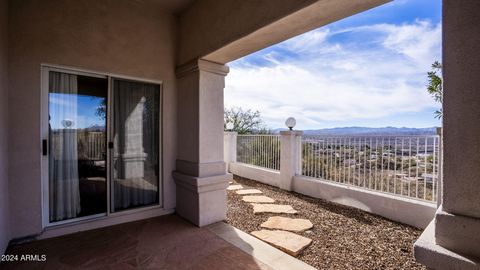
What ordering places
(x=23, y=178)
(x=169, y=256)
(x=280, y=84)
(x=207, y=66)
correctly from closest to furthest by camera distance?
1. (x=169, y=256)
2. (x=23, y=178)
3. (x=207, y=66)
4. (x=280, y=84)

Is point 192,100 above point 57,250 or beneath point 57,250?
above

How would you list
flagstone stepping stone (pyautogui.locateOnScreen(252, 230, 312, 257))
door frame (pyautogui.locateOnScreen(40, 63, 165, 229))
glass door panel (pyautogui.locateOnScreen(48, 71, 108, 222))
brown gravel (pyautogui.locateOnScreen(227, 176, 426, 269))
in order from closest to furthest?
1. brown gravel (pyautogui.locateOnScreen(227, 176, 426, 269))
2. flagstone stepping stone (pyautogui.locateOnScreen(252, 230, 312, 257))
3. door frame (pyautogui.locateOnScreen(40, 63, 165, 229))
4. glass door panel (pyautogui.locateOnScreen(48, 71, 108, 222))

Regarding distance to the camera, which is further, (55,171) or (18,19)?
(55,171)

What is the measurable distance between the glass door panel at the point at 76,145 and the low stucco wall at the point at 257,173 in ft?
11.7

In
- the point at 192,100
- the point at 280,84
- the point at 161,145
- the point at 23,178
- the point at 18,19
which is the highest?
the point at 280,84

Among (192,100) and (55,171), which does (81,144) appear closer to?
(55,171)

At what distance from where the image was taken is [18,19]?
250cm

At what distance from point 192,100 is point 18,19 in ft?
6.88

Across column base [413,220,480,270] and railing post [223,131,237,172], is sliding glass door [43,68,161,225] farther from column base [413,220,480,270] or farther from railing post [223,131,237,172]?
railing post [223,131,237,172]

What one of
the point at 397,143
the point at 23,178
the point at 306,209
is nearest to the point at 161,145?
the point at 23,178

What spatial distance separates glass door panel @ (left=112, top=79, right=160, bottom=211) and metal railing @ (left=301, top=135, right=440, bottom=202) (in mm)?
3114

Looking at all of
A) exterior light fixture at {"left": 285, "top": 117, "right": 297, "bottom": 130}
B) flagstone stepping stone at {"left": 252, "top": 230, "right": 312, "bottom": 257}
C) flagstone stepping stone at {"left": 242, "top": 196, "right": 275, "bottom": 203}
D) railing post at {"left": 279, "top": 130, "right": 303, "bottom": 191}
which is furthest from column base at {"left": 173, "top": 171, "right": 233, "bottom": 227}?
exterior light fixture at {"left": 285, "top": 117, "right": 297, "bottom": 130}

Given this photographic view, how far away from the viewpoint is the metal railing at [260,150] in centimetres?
553

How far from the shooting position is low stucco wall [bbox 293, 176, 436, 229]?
310 centimetres
